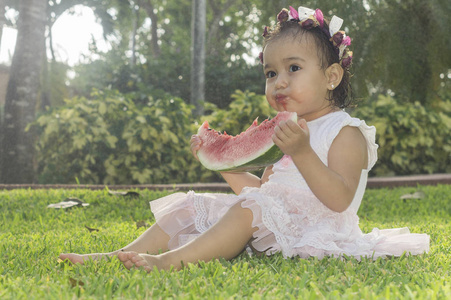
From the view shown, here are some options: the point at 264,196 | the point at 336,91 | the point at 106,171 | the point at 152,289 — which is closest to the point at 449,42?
the point at 106,171

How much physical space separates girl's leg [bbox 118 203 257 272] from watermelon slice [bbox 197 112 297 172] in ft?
0.96

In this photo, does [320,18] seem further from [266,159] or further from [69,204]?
[69,204]

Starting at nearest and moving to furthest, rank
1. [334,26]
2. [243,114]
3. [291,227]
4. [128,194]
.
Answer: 1. [291,227]
2. [334,26]
3. [128,194]
4. [243,114]

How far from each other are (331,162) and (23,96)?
740 centimetres

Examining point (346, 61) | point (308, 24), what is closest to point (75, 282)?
point (308, 24)

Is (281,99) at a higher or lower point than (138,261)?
higher

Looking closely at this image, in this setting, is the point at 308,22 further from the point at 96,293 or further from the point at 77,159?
the point at 77,159

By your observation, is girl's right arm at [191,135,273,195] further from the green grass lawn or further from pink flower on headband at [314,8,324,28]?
pink flower on headband at [314,8,324,28]

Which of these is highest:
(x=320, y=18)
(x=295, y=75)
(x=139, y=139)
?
(x=320, y=18)

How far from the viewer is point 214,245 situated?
2.46 m

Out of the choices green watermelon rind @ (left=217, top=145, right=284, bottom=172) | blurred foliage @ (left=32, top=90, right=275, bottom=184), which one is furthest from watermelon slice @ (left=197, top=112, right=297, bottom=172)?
blurred foliage @ (left=32, top=90, right=275, bottom=184)

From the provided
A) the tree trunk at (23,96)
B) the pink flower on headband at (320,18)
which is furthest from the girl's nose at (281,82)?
the tree trunk at (23,96)

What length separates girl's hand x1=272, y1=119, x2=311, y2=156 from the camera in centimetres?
241

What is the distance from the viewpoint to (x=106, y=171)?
757 cm
